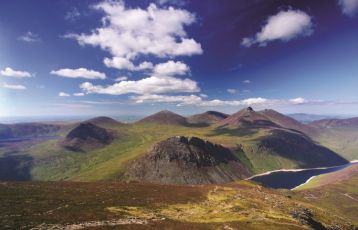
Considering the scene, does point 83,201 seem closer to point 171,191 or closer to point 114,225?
point 114,225

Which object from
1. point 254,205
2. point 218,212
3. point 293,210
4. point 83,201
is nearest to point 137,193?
point 83,201

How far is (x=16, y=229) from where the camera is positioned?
160 ft

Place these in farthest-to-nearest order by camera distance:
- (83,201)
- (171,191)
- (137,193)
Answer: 1. (171,191)
2. (137,193)
3. (83,201)

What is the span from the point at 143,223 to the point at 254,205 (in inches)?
1984

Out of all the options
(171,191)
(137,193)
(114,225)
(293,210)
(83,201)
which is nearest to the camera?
(114,225)

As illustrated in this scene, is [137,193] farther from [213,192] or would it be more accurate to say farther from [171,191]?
[213,192]

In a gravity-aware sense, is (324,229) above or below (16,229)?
below

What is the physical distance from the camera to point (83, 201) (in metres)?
78.4

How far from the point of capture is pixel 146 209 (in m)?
77.0

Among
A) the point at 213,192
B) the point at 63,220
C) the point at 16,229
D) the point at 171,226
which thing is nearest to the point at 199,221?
the point at 171,226

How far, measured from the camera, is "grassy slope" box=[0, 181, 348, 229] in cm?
5881

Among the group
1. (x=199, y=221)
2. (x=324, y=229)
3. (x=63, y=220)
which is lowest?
(x=324, y=229)

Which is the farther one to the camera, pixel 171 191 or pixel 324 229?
pixel 171 191

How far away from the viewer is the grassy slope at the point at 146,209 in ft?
193
